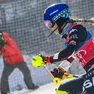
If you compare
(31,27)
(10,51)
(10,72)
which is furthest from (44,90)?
(31,27)

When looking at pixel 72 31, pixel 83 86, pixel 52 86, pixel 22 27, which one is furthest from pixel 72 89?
pixel 22 27

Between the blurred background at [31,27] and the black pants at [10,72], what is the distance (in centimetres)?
23

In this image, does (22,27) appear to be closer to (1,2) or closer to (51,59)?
(1,2)

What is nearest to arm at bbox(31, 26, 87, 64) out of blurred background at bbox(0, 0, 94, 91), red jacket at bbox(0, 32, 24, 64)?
red jacket at bbox(0, 32, 24, 64)

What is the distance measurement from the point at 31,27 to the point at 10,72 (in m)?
1.09

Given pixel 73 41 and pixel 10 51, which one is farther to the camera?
pixel 10 51

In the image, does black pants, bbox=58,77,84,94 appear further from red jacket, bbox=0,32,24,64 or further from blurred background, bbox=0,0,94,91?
blurred background, bbox=0,0,94,91

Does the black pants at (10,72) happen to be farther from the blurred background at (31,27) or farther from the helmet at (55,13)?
the helmet at (55,13)

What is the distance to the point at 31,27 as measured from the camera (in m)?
9.05

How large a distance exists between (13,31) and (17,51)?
0.79 meters

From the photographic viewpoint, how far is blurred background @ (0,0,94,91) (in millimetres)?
8953

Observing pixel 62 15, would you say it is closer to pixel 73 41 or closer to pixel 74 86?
pixel 73 41

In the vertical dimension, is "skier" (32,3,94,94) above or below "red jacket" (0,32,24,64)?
above

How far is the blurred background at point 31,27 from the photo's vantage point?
895 centimetres
